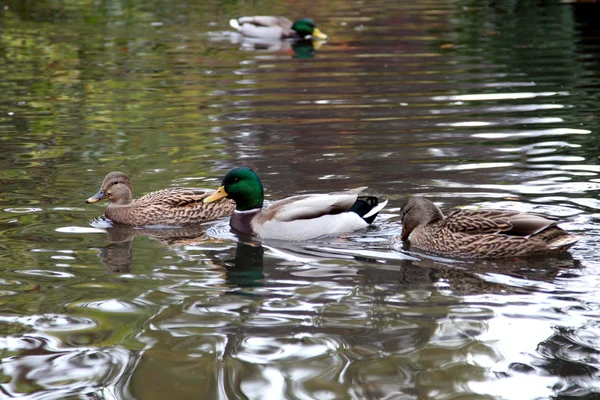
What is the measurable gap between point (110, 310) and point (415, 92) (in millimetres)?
9675

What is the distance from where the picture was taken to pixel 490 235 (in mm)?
7629

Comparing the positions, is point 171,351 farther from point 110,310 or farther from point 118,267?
point 118,267

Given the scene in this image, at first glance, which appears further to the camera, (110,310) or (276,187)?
(276,187)

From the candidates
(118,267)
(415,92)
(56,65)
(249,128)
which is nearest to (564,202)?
(118,267)

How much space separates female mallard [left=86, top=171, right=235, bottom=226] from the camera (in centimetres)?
923

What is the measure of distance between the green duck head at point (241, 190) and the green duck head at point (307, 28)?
14695 mm

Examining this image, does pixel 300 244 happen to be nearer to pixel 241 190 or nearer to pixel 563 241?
pixel 241 190

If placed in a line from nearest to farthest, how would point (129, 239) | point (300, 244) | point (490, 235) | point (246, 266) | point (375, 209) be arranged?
point (490, 235) → point (246, 266) → point (300, 244) → point (375, 209) → point (129, 239)

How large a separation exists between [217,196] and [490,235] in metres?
2.61

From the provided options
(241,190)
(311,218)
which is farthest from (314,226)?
(241,190)

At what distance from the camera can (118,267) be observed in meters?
7.81

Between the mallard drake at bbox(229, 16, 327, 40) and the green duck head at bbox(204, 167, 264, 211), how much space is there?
14695 mm

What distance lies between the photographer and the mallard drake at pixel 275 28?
23.3 metres

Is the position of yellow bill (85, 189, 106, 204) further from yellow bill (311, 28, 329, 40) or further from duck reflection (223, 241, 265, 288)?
yellow bill (311, 28, 329, 40)
